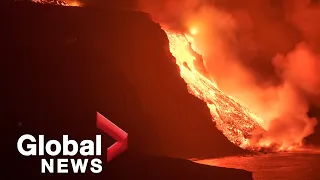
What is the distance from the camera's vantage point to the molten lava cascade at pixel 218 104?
250 feet

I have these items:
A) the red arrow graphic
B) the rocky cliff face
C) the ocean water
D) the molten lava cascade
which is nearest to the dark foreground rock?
the rocky cliff face

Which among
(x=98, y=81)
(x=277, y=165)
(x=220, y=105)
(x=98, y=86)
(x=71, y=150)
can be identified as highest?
(x=220, y=105)

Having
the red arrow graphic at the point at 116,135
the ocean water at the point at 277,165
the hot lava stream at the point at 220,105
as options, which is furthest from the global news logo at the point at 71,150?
the hot lava stream at the point at 220,105

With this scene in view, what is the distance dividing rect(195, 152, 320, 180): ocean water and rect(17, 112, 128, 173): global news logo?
56.6 feet

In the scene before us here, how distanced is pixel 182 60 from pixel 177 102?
9.60 meters

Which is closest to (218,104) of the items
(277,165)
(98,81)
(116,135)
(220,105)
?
(220,105)

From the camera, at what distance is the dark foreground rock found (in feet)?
165

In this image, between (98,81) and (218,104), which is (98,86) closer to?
(98,81)

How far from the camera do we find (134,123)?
207 ft

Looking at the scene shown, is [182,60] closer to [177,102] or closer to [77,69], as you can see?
[177,102]

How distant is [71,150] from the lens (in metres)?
46.2

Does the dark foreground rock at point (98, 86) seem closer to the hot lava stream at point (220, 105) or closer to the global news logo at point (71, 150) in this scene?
the global news logo at point (71, 150)

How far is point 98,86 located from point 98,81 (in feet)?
2.45

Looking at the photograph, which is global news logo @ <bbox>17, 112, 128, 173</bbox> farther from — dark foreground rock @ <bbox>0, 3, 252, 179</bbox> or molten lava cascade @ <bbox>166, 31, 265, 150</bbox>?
molten lava cascade @ <bbox>166, 31, 265, 150</bbox>
